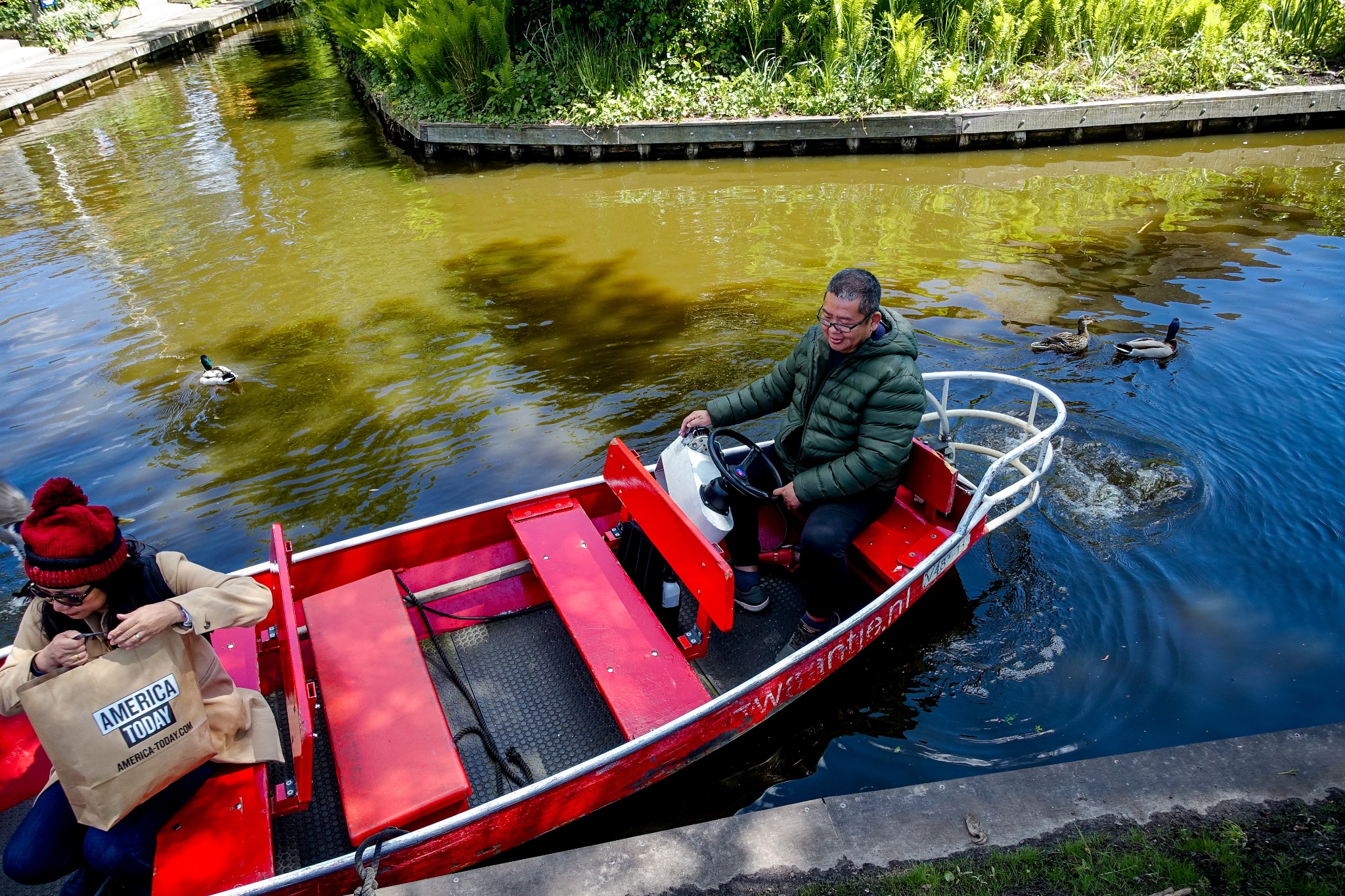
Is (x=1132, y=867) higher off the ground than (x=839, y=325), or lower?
lower

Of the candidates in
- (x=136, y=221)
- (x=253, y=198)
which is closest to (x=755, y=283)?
(x=253, y=198)

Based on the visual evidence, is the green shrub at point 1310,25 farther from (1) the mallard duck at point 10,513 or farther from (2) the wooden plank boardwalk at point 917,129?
(1) the mallard duck at point 10,513

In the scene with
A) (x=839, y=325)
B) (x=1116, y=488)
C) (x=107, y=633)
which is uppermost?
(x=839, y=325)

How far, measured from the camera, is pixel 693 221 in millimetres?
13555

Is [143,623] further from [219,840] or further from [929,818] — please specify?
[929,818]

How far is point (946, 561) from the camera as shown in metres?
5.45

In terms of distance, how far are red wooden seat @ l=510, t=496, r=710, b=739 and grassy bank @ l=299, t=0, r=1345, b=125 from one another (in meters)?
12.9

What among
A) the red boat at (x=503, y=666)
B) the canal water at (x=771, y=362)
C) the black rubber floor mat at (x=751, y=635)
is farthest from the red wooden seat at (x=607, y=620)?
the canal water at (x=771, y=362)

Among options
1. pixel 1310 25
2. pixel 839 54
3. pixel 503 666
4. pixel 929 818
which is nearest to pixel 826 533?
pixel 929 818

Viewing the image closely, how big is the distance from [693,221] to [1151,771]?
11.0 meters

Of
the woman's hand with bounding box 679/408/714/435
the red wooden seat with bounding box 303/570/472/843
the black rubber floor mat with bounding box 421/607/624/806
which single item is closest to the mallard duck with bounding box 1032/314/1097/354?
the woman's hand with bounding box 679/408/714/435

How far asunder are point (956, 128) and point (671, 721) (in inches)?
590

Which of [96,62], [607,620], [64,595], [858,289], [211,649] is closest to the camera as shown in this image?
[64,595]

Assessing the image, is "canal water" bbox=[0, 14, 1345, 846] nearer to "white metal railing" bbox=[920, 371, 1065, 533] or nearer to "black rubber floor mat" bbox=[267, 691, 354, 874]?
"white metal railing" bbox=[920, 371, 1065, 533]
